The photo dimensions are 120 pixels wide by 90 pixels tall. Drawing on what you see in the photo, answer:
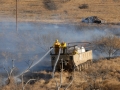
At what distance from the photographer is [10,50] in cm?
2245

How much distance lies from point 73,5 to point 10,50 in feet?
89.5

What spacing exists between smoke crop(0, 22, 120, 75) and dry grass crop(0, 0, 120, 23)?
16.6ft

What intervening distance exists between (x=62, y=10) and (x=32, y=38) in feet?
64.4

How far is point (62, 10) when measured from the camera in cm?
4628

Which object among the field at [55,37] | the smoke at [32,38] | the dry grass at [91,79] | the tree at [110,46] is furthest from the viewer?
the tree at [110,46]

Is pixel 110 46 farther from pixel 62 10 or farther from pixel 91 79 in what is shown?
pixel 62 10

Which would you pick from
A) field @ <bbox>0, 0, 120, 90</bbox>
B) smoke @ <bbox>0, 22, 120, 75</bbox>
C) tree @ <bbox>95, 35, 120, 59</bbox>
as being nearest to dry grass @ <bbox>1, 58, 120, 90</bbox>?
field @ <bbox>0, 0, 120, 90</bbox>

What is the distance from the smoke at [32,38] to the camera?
67.7ft

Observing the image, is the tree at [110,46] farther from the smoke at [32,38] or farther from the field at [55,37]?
the smoke at [32,38]

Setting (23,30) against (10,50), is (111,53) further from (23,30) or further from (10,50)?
(23,30)

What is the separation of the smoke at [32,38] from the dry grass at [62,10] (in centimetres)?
506

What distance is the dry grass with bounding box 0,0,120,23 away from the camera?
40250 millimetres

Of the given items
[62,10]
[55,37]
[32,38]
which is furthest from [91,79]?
[62,10]

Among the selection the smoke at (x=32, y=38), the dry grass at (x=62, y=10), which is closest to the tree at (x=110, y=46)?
the smoke at (x=32, y=38)
